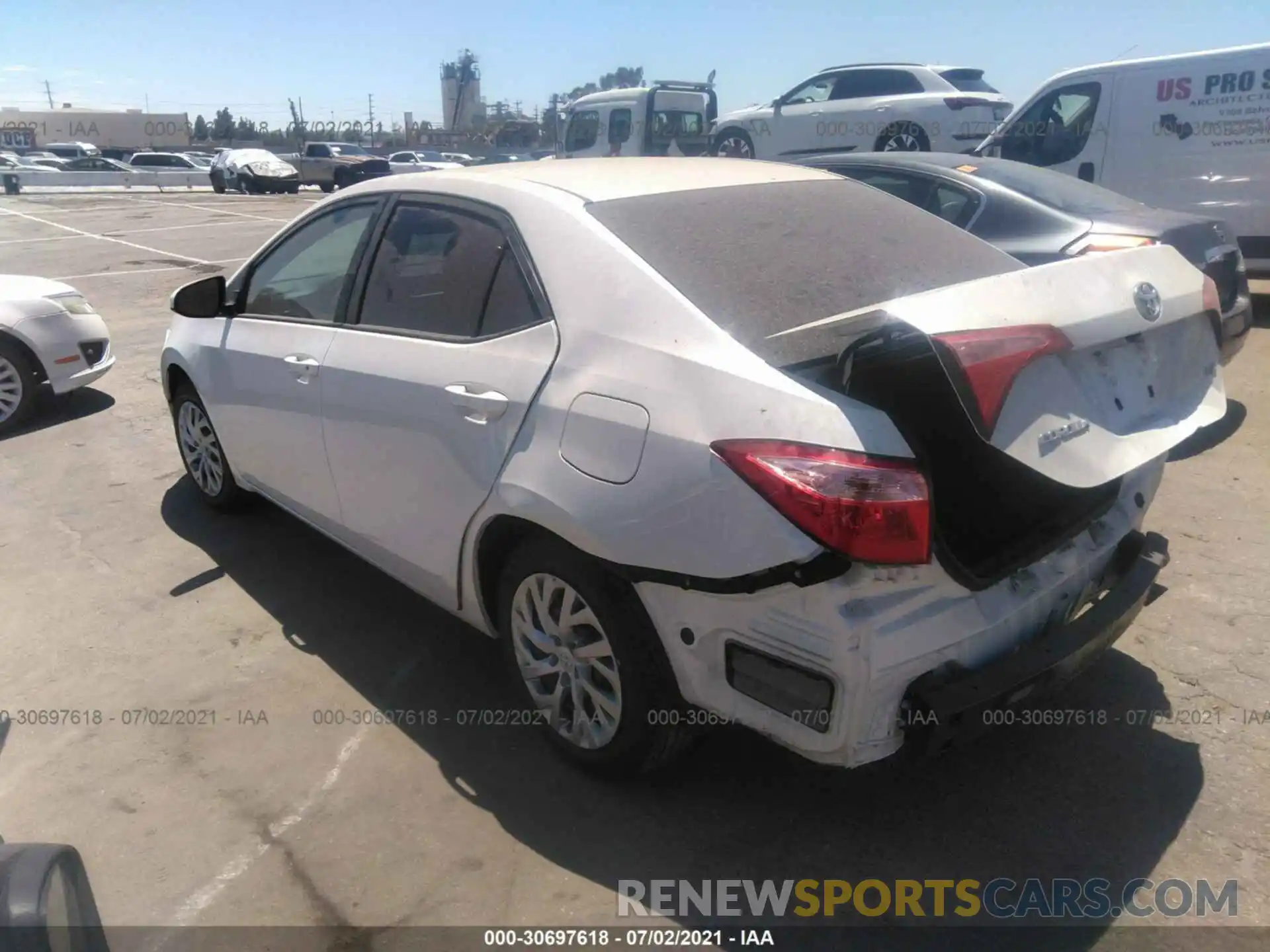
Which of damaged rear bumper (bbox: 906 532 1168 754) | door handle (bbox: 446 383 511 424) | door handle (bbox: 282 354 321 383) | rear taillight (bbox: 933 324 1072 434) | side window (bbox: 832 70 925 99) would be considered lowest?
damaged rear bumper (bbox: 906 532 1168 754)

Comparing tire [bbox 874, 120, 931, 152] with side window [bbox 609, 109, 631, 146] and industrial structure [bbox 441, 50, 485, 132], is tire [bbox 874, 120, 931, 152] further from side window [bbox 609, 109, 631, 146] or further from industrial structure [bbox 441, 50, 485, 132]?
industrial structure [bbox 441, 50, 485, 132]

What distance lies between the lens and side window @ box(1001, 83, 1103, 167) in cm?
960

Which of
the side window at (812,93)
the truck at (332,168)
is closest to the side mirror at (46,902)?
the side window at (812,93)

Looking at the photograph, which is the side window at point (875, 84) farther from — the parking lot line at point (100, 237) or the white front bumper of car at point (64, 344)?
the white front bumper of car at point (64, 344)

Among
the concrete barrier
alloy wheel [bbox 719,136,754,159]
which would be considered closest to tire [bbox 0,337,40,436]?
alloy wheel [bbox 719,136,754,159]

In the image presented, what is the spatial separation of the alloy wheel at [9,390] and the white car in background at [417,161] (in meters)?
27.5

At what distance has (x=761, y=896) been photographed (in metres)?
2.56

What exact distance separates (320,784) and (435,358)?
1373mm

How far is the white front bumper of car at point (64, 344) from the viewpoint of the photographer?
6684mm

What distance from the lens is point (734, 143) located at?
15.5 meters

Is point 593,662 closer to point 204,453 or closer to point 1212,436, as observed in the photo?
point 204,453

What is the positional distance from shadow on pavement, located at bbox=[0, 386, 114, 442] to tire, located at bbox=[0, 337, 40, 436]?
82 mm

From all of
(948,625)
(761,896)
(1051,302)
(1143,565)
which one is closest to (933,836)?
(761,896)

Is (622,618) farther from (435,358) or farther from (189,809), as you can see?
(189,809)
